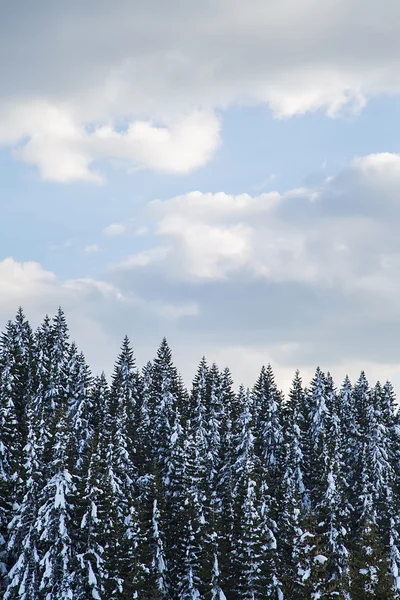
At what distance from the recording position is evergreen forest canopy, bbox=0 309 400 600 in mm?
43250

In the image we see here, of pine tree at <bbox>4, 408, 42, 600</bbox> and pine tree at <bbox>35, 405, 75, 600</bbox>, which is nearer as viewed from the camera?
pine tree at <bbox>35, 405, 75, 600</bbox>

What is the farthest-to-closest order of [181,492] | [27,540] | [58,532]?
[181,492], [27,540], [58,532]

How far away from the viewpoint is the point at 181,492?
5850 centimetres

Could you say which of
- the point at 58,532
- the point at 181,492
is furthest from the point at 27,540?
the point at 181,492

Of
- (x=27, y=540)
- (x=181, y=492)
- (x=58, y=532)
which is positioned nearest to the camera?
(x=58, y=532)

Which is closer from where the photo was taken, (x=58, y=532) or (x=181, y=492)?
(x=58, y=532)

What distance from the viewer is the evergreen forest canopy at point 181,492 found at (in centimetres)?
4325

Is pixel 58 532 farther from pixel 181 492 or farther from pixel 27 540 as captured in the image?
pixel 181 492

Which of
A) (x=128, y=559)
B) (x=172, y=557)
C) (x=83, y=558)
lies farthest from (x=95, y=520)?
(x=172, y=557)

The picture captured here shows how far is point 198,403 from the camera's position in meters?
74.9

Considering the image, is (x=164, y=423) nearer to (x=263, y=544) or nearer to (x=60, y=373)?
(x=60, y=373)

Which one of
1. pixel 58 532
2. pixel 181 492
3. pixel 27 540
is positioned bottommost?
pixel 27 540

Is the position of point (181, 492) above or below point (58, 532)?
above

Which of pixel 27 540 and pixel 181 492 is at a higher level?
pixel 181 492
